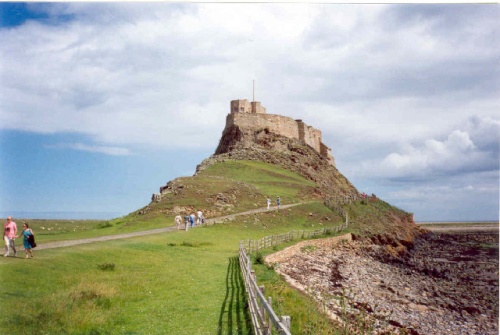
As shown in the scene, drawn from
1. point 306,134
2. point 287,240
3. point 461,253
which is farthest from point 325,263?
point 306,134

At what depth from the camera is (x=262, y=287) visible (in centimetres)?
1143

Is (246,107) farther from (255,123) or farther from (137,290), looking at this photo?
(137,290)

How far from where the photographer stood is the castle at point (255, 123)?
93125 mm

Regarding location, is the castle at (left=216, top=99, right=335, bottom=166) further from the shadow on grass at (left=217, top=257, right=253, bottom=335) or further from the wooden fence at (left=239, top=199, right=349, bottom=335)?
the shadow on grass at (left=217, top=257, right=253, bottom=335)

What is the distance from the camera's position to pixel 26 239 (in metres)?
18.6

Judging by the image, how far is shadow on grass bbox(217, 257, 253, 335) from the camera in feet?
38.8

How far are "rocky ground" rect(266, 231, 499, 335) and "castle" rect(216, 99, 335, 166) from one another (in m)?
52.1

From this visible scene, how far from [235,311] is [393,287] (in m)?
16.5

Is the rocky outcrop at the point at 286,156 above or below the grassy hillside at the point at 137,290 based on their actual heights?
above

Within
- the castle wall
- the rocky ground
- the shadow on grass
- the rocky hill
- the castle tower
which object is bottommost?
the rocky ground

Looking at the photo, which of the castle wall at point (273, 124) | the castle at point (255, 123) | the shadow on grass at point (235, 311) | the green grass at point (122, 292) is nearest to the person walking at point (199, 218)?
the green grass at point (122, 292)

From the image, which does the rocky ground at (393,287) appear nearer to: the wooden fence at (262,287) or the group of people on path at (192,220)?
the wooden fence at (262,287)

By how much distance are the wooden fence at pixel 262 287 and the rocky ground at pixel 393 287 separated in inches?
66.6

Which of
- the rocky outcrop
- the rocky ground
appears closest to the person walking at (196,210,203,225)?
the rocky ground
